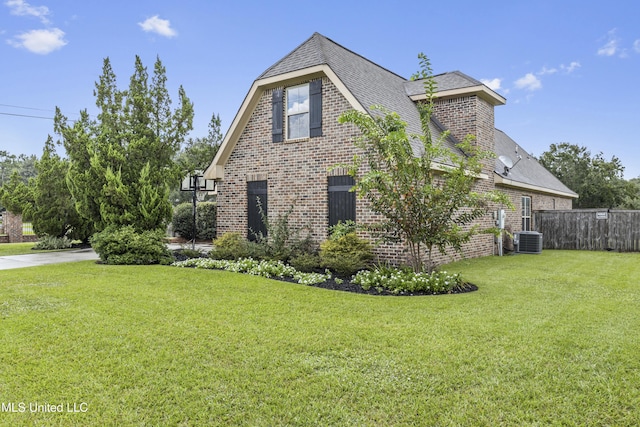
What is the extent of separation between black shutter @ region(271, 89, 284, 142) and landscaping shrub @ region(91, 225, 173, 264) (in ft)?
13.9

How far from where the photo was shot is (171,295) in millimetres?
6496

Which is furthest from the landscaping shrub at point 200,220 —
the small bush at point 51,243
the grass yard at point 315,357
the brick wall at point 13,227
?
the grass yard at point 315,357

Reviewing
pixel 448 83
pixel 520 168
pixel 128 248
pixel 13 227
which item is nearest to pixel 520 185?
pixel 520 168

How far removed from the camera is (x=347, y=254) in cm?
859

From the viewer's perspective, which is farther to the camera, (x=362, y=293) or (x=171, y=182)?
(x=171, y=182)

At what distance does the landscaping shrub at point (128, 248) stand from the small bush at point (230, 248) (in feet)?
4.06

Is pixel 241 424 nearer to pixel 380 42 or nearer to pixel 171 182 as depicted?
pixel 171 182

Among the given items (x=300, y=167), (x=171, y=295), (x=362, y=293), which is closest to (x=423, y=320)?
(x=362, y=293)

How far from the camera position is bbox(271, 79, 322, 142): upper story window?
1046cm

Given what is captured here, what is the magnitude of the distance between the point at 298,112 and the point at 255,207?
2932 millimetres

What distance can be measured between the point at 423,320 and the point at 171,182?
9139 mm

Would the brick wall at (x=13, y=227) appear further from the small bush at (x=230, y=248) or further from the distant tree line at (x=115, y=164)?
the small bush at (x=230, y=248)

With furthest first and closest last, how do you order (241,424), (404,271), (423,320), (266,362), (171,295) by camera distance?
(404,271) → (171,295) → (423,320) → (266,362) → (241,424)

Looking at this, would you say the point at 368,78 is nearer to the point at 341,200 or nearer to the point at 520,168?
the point at 341,200
